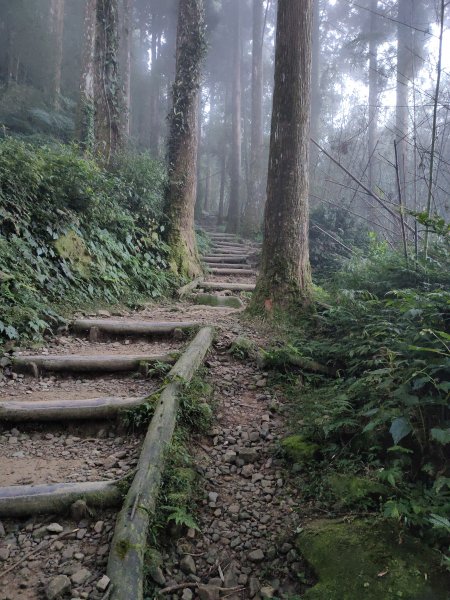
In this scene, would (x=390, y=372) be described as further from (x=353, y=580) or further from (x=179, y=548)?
(x=179, y=548)

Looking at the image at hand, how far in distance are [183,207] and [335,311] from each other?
5102 millimetres

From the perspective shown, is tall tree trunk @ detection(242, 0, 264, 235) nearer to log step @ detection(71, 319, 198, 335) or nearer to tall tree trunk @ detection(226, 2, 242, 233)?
tall tree trunk @ detection(226, 2, 242, 233)

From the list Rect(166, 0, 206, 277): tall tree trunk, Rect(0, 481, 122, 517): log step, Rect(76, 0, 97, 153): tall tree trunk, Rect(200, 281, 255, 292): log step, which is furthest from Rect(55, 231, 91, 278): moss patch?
Rect(76, 0, 97, 153): tall tree trunk

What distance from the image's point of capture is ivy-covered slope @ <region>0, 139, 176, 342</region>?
482 centimetres

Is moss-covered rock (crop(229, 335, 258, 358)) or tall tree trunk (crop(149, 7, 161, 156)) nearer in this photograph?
moss-covered rock (crop(229, 335, 258, 358))

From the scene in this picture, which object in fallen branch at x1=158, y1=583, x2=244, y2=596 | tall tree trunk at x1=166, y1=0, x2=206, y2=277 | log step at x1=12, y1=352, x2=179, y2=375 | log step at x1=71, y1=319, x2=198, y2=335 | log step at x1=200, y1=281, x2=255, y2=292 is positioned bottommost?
fallen branch at x1=158, y1=583, x2=244, y2=596

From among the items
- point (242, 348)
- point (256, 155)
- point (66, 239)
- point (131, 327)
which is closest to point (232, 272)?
point (66, 239)

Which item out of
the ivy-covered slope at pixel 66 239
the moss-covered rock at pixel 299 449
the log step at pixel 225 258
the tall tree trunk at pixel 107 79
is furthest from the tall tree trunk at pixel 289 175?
the log step at pixel 225 258

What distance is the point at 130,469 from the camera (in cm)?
267

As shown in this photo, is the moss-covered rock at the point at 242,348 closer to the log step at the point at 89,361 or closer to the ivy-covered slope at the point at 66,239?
the log step at the point at 89,361

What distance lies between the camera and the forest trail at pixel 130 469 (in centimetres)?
207

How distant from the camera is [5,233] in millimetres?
5211

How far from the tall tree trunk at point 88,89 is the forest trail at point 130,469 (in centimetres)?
725

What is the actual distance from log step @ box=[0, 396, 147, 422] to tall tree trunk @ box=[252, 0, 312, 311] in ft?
8.74
